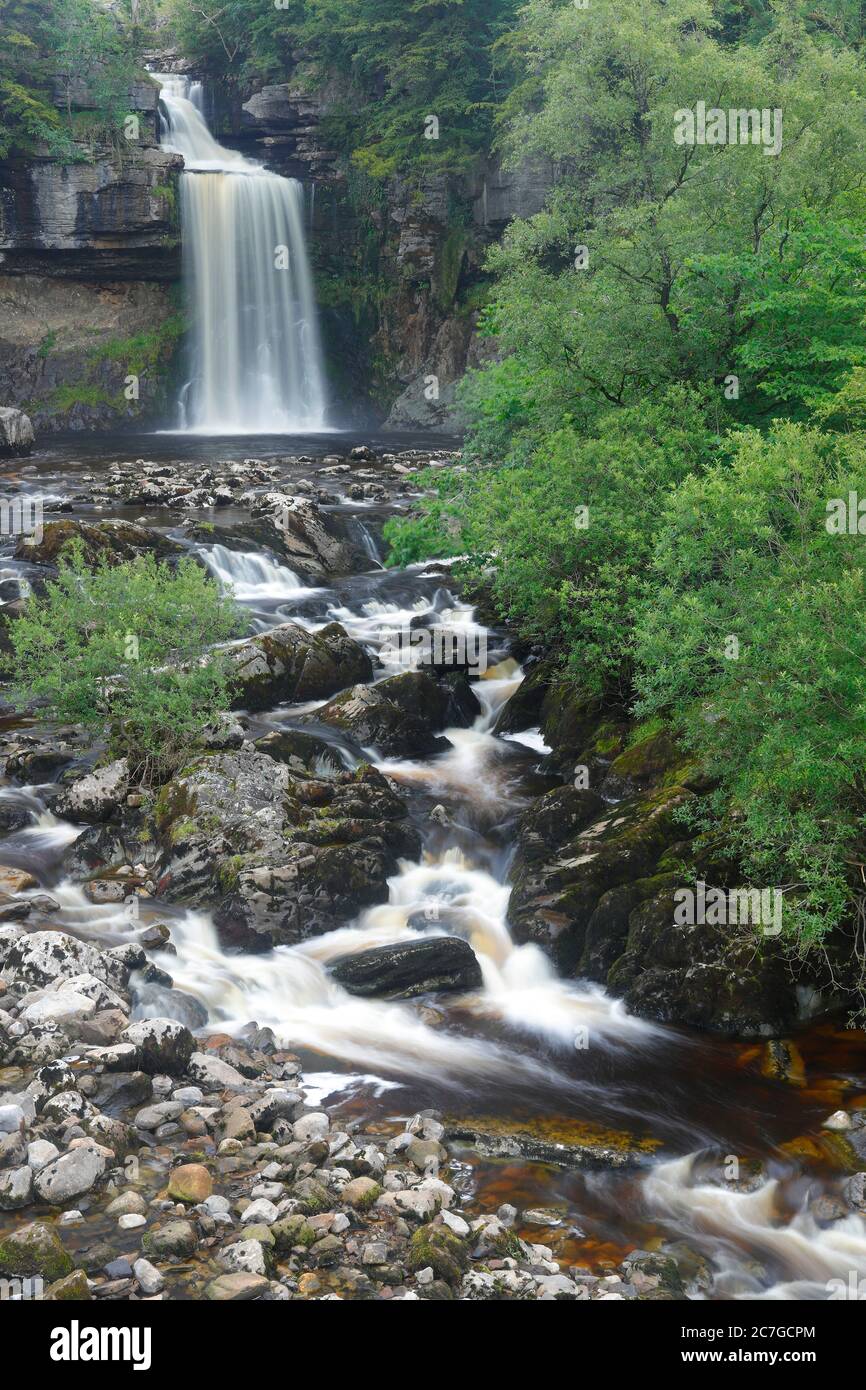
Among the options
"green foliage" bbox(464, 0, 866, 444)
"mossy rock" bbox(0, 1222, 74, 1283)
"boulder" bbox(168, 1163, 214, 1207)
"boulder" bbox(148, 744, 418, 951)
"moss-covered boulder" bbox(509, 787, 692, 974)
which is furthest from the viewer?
"green foliage" bbox(464, 0, 866, 444)

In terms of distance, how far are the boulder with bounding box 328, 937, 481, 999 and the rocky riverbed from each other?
4cm

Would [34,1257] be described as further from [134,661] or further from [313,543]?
[313,543]

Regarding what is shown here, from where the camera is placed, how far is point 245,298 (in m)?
48.7

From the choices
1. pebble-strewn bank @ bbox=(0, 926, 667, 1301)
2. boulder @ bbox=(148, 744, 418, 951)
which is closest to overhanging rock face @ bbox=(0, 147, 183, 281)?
boulder @ bbox=(148, 744, 418, 951)

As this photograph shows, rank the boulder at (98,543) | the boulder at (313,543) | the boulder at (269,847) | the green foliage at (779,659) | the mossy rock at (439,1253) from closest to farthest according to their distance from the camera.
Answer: the mossy rock at (439,1253), the green foliage at (779,659), the boulder at (269,847), the boulder at (98,543), the boulder at (313,543)

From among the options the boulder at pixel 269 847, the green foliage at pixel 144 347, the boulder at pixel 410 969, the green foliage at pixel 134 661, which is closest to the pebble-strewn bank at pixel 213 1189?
the boulder at pixel 410 969

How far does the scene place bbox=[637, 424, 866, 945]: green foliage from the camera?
32.8ft

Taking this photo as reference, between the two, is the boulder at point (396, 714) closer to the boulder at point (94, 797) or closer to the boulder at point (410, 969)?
the boulder at point (94, 797)

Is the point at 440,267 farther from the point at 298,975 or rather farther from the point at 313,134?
the point at 298,975

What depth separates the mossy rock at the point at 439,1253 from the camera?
7375mm

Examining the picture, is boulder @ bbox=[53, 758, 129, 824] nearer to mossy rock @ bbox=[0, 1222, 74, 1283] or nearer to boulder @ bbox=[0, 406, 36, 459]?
mossy rock @ bbox=[0, 1222, 74, 1283]

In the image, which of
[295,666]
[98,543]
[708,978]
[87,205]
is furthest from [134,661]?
[87,205]

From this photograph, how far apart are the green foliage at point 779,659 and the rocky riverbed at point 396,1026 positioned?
3.91ft

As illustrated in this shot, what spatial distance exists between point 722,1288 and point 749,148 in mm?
16359
